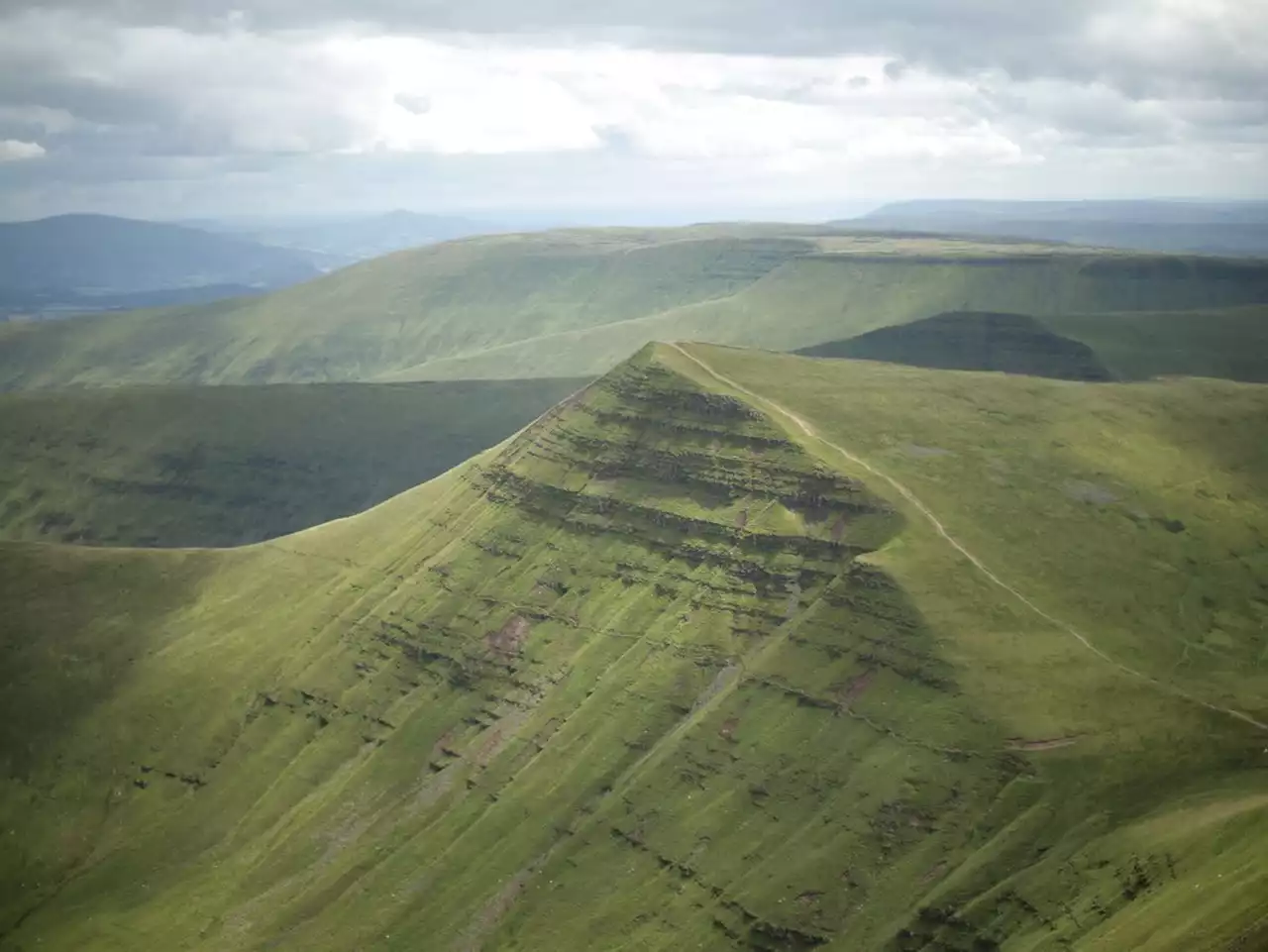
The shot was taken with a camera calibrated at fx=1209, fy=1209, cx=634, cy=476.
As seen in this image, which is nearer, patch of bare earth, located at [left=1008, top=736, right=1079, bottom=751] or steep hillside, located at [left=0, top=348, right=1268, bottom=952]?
steep hillside, located at [left=0, top=348, right=1268, bottom=952]

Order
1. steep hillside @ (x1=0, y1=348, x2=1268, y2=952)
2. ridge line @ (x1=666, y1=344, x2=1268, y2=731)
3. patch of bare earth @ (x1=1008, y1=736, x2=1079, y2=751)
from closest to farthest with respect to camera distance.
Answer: steep hillside @ (x1=0, y1=348, x2=1268, y2=952) < patch of bare earth @ (x1=1008, y1=736, x2=1079, y2=751) < ridge line @ (x1=666, y1=344, x2=1268, y2=731)

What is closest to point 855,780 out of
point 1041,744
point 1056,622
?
point 1041,744

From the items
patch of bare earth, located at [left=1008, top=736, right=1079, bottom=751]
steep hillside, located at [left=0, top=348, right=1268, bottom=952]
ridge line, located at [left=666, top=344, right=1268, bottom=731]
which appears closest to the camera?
steep hillside, located at [left=0, top=348, right=1268, bottom=952]

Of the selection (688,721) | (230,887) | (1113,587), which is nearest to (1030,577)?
(1113,587)

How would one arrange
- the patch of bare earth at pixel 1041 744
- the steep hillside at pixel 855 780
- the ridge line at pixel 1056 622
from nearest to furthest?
the steep hillside at pixel 855 780 → the patch of bare earth at pixel 1041 744 → the ridge line at pixel 1056 622

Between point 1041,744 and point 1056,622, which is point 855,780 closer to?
point 1041,744

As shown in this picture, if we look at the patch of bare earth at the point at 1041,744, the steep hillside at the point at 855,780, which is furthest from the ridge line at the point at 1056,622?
the patch of bare earth at the point at 1041,744

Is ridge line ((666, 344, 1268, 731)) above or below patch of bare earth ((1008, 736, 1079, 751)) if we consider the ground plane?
above

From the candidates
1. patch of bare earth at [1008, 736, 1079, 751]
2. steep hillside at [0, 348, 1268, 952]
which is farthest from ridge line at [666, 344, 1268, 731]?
patch of bare earth at [1008, 736, 1079, 751]

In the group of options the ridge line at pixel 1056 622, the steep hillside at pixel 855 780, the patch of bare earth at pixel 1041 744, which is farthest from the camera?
the ridge line at pixel 1056 622

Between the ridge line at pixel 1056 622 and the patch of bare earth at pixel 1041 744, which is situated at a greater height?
the ridge line at pixel 1056 622

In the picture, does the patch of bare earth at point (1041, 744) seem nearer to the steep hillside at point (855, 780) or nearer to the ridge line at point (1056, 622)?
the steep hillside at point (855, 780)

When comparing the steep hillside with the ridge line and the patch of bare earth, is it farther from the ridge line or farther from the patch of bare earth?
the ridge line
